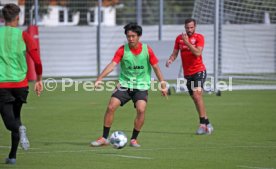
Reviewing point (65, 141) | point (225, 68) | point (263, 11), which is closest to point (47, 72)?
point (225, 68)

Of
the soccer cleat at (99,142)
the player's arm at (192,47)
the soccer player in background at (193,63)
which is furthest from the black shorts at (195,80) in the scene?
the soccer cleat at (99,142)

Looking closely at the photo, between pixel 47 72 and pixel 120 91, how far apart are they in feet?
63.1

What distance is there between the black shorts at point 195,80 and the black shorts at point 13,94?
4896mm

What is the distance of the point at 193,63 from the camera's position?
1572 centimetres


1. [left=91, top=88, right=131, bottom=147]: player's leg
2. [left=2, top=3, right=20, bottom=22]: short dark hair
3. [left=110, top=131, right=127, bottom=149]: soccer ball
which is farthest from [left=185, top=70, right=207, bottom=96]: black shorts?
[left=2, top=3, right=20, bottom=22]: short dark hair

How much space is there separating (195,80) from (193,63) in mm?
352

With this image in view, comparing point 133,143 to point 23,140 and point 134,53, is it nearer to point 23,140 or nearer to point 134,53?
point 134,53

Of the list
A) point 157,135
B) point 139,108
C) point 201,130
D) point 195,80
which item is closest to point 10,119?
point 139,108

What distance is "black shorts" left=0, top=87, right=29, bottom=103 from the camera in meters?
11.0

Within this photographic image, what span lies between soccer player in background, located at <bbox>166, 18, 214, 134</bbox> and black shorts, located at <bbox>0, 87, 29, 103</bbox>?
4629 mm

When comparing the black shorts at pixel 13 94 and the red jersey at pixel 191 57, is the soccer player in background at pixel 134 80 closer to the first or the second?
the black shorts at pixel 13 94

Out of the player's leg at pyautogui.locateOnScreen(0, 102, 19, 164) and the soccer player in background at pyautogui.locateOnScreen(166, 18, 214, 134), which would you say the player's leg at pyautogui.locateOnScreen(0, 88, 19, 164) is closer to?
the player's leg at pyautogui.locateOnScreen(0, 102, 19, 164)

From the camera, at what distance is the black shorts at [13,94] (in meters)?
11.0

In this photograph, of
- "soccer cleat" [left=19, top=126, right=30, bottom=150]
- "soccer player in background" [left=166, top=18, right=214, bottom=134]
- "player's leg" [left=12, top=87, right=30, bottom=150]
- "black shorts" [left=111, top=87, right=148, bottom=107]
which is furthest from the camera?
"soccer player in background" [left=166, top=18, right=214, bottom=134]
